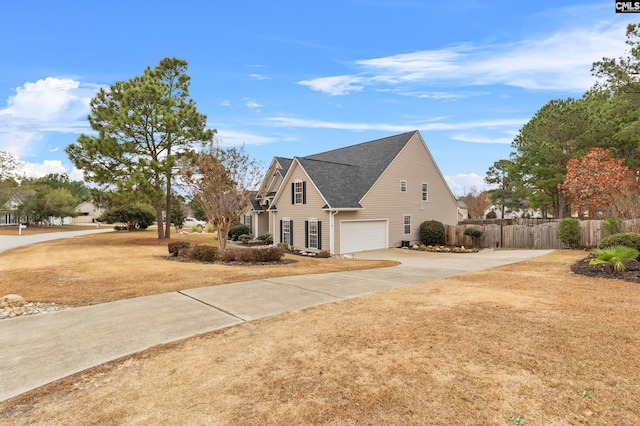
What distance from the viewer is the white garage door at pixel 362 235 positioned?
66.6 ft

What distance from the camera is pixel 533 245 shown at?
69.7ft

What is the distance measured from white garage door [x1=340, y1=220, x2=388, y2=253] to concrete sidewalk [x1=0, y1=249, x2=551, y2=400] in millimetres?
10243

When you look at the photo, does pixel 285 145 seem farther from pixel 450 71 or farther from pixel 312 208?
pixel 450 71

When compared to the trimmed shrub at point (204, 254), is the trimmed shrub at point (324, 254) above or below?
below

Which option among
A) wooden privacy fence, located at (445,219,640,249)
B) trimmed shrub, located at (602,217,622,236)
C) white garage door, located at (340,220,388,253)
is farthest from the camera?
white garage door, located at (340,220,388,253)

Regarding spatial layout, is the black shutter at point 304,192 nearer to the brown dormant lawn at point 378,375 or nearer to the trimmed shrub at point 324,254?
the trimmed shrub at point 324,254

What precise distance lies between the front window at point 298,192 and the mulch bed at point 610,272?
48.0ft

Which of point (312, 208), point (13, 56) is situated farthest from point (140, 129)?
point (312, 208)

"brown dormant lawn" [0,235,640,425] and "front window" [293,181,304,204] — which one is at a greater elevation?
"front window" [293,181,304,204]

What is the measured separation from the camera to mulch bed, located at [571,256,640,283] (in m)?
9.28

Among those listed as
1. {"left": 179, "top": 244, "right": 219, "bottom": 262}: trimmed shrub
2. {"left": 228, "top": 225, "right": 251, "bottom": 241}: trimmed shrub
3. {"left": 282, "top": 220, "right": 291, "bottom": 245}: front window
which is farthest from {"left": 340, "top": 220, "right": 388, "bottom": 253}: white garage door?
{"left": 228, "top": 225, "right": 251, "bottom": 241}: trimmed shrub

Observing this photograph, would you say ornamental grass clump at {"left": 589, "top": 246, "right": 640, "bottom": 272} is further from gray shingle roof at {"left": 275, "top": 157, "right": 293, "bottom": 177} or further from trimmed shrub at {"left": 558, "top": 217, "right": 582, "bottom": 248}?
gray shingle roof at {"left": 275, "top": 157, "right": 293, "bottom": 177}

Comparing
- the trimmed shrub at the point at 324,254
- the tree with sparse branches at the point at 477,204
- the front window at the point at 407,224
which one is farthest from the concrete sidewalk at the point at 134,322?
the tree with sparse branches at the point at 477,204

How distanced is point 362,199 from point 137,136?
55.7ft
